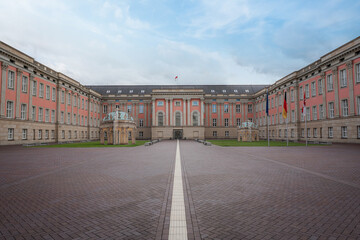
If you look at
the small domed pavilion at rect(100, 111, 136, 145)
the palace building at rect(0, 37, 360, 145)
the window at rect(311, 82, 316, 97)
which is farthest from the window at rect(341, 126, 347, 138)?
the small domed pavilion at rect(100, 111, 136, 145)

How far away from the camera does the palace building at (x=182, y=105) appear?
31.6m

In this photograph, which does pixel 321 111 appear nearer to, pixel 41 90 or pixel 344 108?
pixel 344 108

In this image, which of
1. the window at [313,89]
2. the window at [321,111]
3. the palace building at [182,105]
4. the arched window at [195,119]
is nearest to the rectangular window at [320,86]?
the palace building at [182,105]

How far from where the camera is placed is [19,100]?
33.8 m

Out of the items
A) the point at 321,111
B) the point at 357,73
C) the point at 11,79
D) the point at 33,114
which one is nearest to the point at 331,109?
the point at 321,111

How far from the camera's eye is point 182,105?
6425cm

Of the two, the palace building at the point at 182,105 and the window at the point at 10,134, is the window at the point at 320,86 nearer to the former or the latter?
the palace building at the point at 182,105

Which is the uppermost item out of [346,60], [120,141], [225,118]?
[346,60]

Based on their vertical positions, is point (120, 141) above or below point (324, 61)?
below

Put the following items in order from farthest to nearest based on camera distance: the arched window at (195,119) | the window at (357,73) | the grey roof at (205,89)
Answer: the grey roof at (205,89) < the arched window at (195,119) < the window at (357,73)

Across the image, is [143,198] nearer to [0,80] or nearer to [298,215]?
[298,215]

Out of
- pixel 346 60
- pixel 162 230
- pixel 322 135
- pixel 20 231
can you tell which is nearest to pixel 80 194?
pixel 20 231

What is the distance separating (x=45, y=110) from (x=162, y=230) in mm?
44447

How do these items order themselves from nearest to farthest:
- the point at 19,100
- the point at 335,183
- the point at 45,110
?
1. the point at 335,183
2. the point at 19,100
3. the point at 45,110
